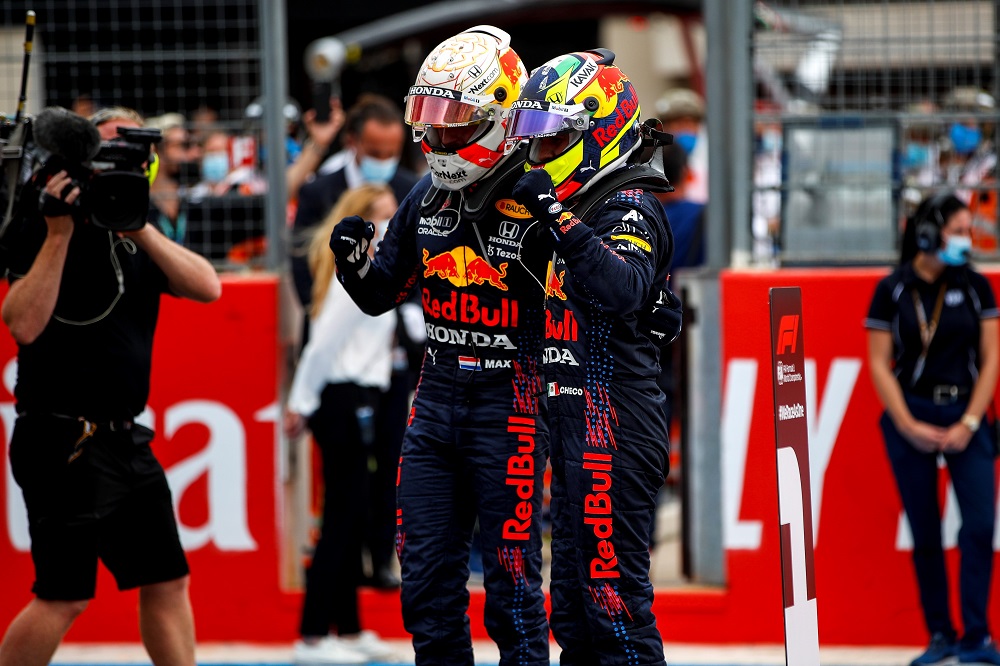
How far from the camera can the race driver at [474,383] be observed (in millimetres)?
4852

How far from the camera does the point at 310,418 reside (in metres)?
6.75

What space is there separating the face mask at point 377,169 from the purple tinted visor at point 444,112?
2.84 m

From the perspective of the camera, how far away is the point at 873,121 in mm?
7180

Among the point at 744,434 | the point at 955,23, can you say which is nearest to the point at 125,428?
the point at 744,434

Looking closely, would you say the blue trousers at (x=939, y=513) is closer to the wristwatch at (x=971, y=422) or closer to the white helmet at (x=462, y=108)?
the wristwatch at (x=971, y=422)

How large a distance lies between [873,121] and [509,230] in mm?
3005

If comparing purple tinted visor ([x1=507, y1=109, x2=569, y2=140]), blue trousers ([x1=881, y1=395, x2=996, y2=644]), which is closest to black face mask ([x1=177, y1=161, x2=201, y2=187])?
purple tinted visor ([x1=507, y1=109, x2=569, y2=140])

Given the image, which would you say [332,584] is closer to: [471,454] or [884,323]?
[471,454]

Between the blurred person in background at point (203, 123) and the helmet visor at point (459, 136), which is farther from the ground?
the blurred person in background at point (203, 123)

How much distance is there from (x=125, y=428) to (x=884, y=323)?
3.50 m

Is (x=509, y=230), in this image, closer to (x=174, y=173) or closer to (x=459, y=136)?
(x=459, y=136)

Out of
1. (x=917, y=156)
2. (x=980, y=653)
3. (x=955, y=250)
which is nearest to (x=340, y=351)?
(x=955, y=250)

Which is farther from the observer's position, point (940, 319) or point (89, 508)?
point (940, 319)

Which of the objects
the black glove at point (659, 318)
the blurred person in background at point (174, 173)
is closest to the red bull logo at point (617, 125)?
the black glove at point (659, 318)
